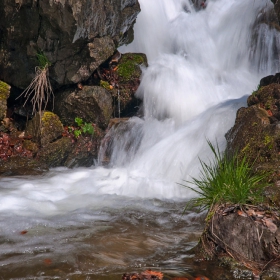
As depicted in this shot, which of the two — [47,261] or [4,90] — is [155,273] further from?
[4,90]

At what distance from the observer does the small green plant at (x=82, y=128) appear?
856cm

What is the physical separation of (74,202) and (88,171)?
2185 millimetres

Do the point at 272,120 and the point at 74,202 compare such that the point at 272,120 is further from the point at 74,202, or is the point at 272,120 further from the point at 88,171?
the point at 88,171

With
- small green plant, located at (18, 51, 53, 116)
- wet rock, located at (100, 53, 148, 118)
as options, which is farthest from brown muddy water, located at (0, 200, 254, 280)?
wet rock, located at (100, 53, 148, 118)

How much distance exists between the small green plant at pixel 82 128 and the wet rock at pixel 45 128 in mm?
352

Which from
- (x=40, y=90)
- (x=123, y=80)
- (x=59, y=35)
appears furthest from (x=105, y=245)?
(x=123, y=80)

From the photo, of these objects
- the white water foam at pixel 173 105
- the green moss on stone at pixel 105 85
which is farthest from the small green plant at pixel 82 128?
the green moss on stone at pixel 105 85

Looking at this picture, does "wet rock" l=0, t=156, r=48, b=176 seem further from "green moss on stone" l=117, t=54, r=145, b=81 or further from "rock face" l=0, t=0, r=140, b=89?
"green moss on stone" l=117, t=54, r=145, b=81

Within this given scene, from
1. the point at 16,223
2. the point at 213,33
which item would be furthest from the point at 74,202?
the point at 213,33

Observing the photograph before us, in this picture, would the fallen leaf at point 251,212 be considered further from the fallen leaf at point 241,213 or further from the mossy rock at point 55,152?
the mossy rock at point 55,152

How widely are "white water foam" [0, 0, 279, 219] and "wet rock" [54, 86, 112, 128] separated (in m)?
0.68

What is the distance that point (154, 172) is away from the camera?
731cm

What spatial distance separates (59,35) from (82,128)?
7.04 feet

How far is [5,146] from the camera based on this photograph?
8094 millimetres
